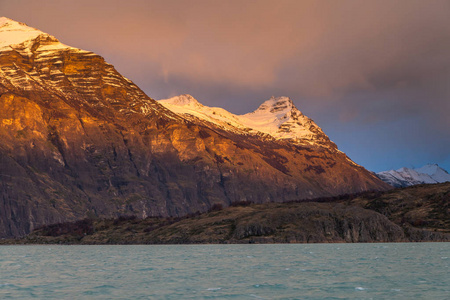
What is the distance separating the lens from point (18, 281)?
2758 inches

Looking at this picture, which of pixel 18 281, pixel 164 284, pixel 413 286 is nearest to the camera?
pixel 413 286

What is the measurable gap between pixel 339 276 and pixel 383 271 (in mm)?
11271

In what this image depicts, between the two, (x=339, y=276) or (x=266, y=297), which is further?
(x=339, y=276)

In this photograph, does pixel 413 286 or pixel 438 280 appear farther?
pixel 438 280

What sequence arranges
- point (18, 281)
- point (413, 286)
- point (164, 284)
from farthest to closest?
point (18, 281) → point (164, 284) → point (413, 286)

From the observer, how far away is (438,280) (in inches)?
2650

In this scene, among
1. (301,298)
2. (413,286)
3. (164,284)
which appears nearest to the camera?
(301,298)

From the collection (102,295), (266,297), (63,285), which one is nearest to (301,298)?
(266,297)

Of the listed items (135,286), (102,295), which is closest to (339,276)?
(135,286)

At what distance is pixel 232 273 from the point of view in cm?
7975

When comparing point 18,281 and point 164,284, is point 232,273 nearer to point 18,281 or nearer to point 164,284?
point 164,284

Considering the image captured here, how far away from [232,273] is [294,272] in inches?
385

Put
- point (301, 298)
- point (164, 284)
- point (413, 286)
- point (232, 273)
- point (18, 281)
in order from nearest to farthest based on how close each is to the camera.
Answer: point (301, 298) → point (413, 286) → point (164, 284) → point (18, 281) → point (232, 273)

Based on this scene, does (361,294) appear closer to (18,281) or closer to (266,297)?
(266,297)
